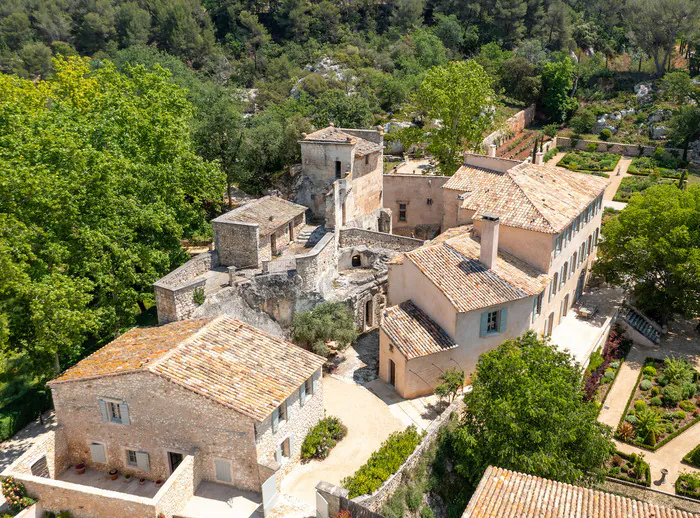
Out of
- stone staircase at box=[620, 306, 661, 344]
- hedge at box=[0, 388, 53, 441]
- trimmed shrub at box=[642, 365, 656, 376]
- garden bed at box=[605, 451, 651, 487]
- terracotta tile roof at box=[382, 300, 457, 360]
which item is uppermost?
terracotta tile roof at box=[382, 300, 457, 360]

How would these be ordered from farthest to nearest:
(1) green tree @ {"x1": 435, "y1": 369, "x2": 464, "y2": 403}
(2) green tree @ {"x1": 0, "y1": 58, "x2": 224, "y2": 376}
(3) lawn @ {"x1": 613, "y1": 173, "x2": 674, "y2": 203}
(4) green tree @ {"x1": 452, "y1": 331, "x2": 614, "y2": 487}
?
(3) lawn @ {"x1": 613, "y1": 173, "x2": 674, "y2": 203} < (1) green tree @ {"x1": 435, "y1": 369, "x2": 464, "y2": 403} < (2) green tree @ {"x1": 0, "y1": 58, "x2": 224, "y2": 376} < (4) green tree @ {"x1": 452, "y1": 331, "x2": 614, "y2": 487}

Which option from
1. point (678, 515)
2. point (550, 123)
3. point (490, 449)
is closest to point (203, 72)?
point (550, 123)

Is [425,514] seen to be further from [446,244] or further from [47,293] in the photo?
[47,293]

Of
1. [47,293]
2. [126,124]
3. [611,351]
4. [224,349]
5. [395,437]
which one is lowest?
[611,351]

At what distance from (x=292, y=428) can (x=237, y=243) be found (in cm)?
1388

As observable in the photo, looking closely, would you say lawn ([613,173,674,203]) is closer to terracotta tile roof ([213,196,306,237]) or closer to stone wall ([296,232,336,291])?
terracotta tile roof ([213,196,306,237])

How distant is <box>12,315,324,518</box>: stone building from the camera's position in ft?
80.5

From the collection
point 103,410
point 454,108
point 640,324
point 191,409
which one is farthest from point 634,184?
point 103,410

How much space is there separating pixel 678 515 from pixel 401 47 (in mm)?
84522

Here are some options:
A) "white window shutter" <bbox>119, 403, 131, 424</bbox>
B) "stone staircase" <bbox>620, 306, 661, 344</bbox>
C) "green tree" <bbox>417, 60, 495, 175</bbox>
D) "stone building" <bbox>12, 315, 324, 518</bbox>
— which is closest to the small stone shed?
"stone building" <bbox>12, 315, 324, 518</bbox>

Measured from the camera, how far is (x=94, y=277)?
3167 cm

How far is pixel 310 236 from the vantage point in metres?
42.9

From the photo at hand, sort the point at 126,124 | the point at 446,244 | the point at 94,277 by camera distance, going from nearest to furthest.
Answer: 1. the point at 94,277
2. the point at 446,244
3. the point at 126,124

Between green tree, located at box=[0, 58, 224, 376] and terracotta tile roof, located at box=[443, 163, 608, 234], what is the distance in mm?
17230
